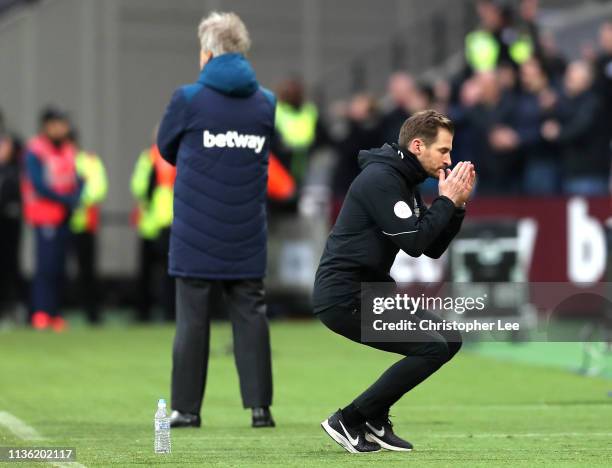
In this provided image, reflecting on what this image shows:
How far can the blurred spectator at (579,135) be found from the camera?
17891 millimetres

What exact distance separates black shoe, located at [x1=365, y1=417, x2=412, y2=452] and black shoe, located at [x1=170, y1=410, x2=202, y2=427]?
1.68 metres

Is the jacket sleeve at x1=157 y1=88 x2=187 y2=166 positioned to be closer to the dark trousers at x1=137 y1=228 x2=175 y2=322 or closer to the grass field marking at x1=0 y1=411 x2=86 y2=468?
the grass field marking at x1=0 y1=411 x2=86 y2=468

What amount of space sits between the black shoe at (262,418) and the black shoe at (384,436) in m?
1.49

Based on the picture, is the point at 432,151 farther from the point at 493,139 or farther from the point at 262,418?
the point at 493,139

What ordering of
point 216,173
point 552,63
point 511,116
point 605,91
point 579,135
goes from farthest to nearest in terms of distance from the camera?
point 552,63 < point 511,116 < point 605,91 < point 579,135 < point 216,173

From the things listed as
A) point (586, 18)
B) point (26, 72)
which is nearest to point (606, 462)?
point (586, 18)

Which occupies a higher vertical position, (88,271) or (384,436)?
(88,271)

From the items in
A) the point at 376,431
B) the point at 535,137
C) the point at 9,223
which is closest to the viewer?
the point at 376,431

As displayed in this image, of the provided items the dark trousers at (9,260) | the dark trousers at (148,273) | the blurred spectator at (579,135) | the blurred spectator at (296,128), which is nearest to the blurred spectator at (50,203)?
the dark trousers at (9,260)

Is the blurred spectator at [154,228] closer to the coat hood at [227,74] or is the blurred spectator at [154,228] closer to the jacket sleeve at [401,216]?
the coat hood at [227,74]

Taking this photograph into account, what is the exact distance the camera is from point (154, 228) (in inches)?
771

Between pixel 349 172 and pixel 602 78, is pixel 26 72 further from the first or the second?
pixel 602 78

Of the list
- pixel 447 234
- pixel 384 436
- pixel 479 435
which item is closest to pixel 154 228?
pixel 479 435

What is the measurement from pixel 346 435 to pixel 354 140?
12.8m
